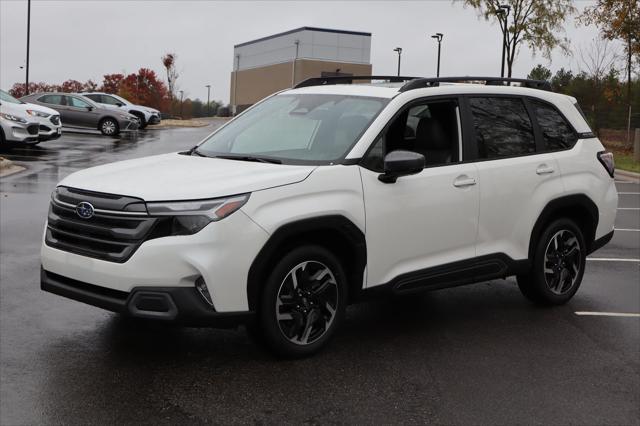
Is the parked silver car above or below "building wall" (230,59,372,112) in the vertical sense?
below

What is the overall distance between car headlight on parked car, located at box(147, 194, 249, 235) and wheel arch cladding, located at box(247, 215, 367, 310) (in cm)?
39

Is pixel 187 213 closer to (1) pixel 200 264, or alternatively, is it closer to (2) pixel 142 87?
(1) pixel 200 264

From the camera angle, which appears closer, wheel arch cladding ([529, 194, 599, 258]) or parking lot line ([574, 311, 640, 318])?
wheel arch cladding ([529, 194, 599, 258])

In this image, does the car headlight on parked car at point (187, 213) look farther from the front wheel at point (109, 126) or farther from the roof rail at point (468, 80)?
the front wheel at point (109, 126)

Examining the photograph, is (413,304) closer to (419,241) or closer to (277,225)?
(419,241)

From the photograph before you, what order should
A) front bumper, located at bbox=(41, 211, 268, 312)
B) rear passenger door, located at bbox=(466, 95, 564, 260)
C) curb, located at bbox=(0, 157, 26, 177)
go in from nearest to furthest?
1. front bumper, located at bbox=(41, 211, 268, 312)
2. rear passenger door, located at bbox=(466, 95, 564, 260)
3. curb, located at bbox=(0, 157, 26, 177)

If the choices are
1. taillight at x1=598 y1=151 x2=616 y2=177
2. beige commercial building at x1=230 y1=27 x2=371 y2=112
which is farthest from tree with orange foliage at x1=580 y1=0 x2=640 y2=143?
beige commercial building at x1=230 y1=27 x2=371 y2=112

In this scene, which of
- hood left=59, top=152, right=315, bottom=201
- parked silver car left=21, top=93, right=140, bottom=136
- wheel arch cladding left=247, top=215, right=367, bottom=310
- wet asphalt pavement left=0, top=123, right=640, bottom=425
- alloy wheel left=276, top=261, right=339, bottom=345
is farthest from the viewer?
parked silver car left=21, top=93, right=140, bottom=136

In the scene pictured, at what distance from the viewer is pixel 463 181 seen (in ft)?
19.7

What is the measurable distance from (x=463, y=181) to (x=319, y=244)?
134cm

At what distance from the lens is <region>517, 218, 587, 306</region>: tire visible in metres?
6.77

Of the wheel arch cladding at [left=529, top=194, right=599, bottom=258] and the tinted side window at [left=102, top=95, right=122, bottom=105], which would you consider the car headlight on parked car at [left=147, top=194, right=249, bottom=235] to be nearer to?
the wheel arch cladding at [left=529, top=194, right=599, bottom=258]

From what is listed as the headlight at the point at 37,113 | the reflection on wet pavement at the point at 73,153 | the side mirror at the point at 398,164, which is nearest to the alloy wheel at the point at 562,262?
the side mirror at the point at 398,164

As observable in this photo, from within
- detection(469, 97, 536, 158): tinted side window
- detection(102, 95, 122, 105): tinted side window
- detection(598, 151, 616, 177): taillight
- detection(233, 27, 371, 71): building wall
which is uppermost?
detection(233, 27, 371, 71): building wall
